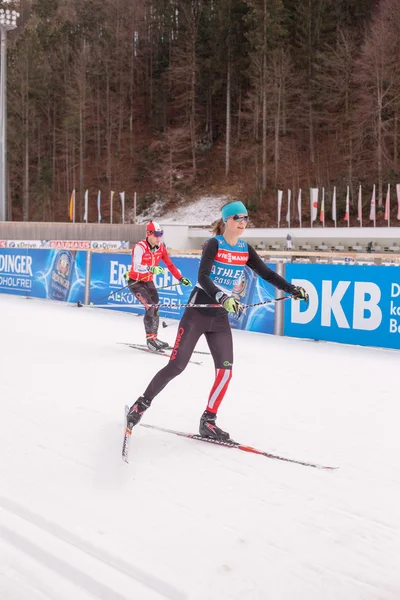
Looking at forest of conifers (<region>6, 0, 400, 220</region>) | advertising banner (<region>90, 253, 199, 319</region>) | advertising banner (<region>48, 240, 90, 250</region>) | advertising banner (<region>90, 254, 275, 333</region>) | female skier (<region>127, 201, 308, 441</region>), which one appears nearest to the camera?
female skier (<region>127, 201, 308, 441</region>)

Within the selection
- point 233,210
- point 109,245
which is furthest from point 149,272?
point 109,245

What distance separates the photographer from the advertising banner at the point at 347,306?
934cm

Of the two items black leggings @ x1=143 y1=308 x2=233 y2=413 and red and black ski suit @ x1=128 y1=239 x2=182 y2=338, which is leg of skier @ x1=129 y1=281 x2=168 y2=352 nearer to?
red and black ski suit @ x1=128 y1=239 x2=182 y2=338

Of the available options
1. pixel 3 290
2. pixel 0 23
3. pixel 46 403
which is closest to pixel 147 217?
pixel 0 23

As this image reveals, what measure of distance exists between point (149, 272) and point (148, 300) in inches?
16.6

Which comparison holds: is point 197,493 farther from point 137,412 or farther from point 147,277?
point 147,277

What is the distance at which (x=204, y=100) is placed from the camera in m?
59.2

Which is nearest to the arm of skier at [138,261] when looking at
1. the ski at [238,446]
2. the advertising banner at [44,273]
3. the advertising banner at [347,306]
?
the advertising banner at [347,306]

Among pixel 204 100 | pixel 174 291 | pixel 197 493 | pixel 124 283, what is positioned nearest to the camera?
pixel 197 493

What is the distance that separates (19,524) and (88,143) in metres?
67.0

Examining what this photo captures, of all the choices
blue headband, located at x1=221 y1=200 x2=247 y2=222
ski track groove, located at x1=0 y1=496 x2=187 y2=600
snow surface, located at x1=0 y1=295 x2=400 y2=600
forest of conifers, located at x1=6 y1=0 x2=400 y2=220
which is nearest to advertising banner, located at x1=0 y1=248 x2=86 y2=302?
snow surface, located at x1=0 y1=295 x2=400 y2=600

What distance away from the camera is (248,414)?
5586mm

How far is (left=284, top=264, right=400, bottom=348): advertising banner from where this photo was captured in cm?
934

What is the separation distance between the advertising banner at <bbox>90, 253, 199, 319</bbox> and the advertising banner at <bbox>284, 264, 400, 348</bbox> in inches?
109
